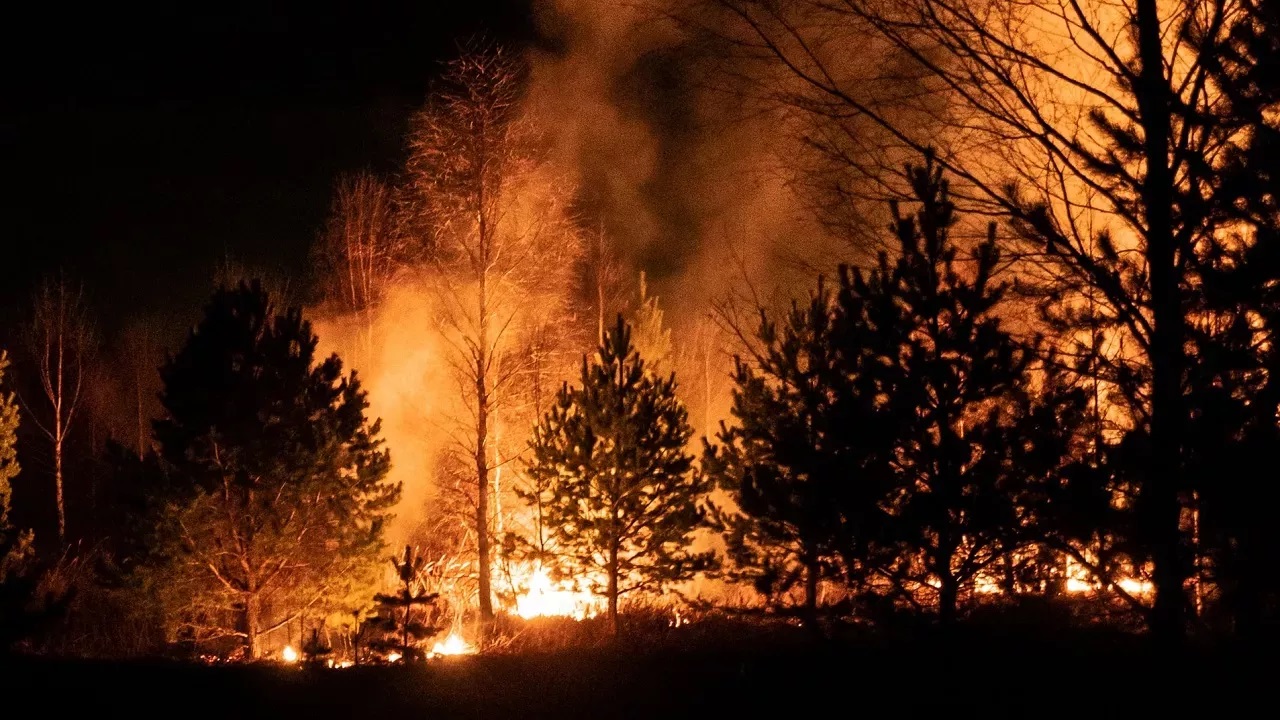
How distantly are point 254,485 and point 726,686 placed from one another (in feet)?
32.4

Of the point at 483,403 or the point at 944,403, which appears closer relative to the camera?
the point at 944,403

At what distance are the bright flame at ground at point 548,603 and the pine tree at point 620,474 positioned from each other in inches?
78.8

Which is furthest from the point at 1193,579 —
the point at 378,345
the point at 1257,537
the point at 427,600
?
the point at 378,345

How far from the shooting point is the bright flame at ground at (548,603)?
2025 centimetres

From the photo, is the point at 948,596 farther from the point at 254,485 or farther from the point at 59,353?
the point at 59,353

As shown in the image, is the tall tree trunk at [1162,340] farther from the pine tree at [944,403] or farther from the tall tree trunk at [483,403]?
the tall tree trunk at [483,403]

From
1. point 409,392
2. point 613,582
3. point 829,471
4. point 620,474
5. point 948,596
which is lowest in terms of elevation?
point 613,582

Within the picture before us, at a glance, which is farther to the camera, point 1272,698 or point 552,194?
point 552,194

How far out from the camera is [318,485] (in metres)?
15.4

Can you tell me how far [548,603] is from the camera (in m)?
21.0

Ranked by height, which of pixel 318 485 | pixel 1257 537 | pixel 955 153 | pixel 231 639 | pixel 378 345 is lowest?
pixel 231 639

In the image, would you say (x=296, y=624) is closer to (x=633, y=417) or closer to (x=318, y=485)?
(x=318, y=485)

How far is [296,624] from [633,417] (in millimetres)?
6167

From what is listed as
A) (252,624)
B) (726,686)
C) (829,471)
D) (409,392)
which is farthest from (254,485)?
(409,392)
